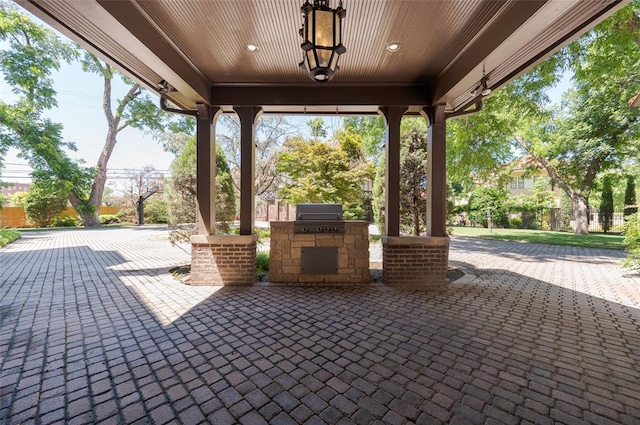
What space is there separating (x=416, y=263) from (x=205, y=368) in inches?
132

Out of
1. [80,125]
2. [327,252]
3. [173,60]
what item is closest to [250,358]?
[327,252]

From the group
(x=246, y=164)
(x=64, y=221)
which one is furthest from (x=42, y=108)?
(x=246, y=164)

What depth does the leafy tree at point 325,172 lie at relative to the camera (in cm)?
835

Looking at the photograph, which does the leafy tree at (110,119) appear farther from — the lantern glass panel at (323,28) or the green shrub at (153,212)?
the lantern glass panel at (323,28)

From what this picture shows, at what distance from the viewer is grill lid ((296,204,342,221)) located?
14.1 ft

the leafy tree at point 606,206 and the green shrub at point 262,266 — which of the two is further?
the leafy tree at point 606,206

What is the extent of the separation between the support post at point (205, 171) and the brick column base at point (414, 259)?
117 inches

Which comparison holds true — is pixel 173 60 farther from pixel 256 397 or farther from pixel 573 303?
pixel 573 303

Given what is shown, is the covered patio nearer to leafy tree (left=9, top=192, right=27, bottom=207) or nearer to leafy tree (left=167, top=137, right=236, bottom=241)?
leafy tree (left=167, top=137, right=236, bottom=241)

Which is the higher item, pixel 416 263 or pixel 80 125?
pixel 80 125

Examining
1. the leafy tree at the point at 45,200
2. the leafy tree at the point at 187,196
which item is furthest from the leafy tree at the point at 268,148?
the leafy tree at the point at 45,200

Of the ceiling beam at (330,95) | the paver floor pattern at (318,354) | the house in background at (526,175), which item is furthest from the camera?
the house in background at (526,175)

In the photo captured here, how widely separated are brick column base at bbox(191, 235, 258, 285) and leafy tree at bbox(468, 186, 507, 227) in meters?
15.5

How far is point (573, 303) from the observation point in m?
3.59
